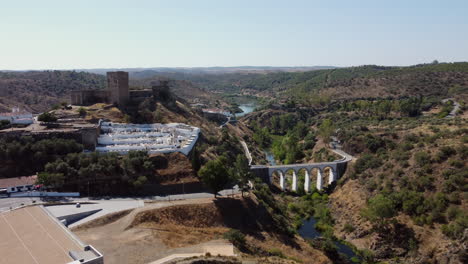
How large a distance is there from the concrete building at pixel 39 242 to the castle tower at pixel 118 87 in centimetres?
2936

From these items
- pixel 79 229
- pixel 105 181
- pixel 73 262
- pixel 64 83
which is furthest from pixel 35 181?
pixel 64 83

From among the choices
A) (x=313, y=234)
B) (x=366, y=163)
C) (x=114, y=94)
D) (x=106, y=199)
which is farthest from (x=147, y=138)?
(x=366, y=163)

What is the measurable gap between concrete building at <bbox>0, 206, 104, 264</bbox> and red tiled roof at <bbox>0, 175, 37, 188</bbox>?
597cm

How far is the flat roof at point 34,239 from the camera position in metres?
18.7

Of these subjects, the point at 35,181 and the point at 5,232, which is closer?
the point at 5,232

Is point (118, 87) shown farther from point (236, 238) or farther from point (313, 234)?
point (313, 234)

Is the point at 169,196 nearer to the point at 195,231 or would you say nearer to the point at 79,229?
the point at 195,231

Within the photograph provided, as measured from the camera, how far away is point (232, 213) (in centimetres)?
3167

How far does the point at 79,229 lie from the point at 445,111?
63.1 meters

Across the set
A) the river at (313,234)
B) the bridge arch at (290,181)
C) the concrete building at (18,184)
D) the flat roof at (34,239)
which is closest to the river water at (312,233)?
the river at (313,234)

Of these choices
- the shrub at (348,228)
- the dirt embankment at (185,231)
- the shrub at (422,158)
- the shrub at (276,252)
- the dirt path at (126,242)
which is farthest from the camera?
the shrub at (422,158)

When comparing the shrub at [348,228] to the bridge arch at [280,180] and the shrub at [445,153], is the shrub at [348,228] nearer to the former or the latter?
the bridge arch at [280,180]

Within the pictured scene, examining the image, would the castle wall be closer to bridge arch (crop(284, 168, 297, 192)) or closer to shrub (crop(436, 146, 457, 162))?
bridge arch (crop(284, 168, 297, 192))

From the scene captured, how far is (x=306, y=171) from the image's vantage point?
46844 mm
